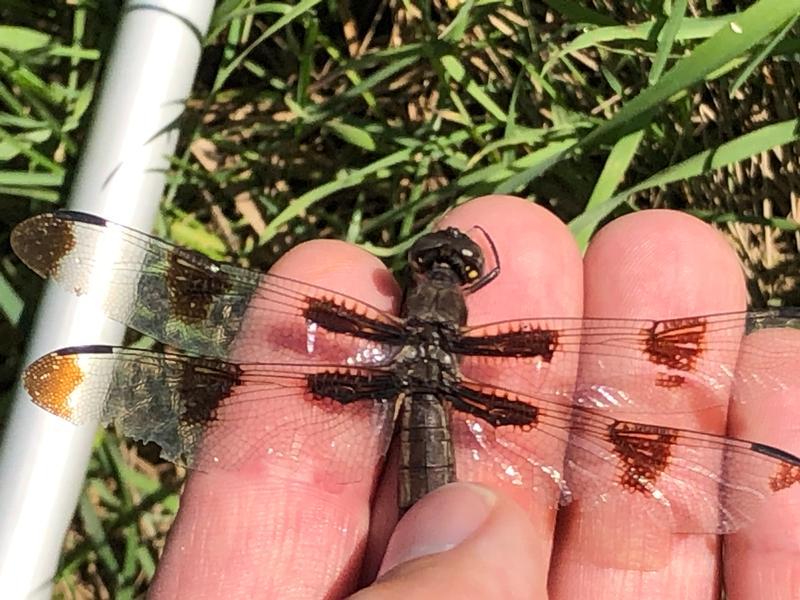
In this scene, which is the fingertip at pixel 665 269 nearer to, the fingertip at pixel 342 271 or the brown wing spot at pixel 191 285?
the fingertip at pixel 342 271

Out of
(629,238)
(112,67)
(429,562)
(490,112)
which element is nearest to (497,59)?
(490,112)

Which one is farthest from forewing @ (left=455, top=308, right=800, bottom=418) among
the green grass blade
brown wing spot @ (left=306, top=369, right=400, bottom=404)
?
the green grass blade

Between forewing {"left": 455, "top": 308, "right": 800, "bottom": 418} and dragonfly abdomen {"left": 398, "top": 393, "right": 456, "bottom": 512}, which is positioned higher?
forewing {"left": 455, "top": 308, "right": 800, "bottom": 418}

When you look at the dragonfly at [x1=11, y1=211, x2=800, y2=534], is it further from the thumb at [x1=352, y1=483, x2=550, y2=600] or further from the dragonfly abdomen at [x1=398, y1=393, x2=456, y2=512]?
the thumb at [x1=352, y1=483, x2=550, y2=600]

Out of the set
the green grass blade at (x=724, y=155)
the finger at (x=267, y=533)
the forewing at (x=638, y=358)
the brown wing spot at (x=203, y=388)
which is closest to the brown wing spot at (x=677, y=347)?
the forewing at (x=638, y=358)

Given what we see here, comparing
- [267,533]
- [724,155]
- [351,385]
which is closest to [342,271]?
[351,385]

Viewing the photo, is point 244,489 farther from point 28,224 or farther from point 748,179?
point 748,179
